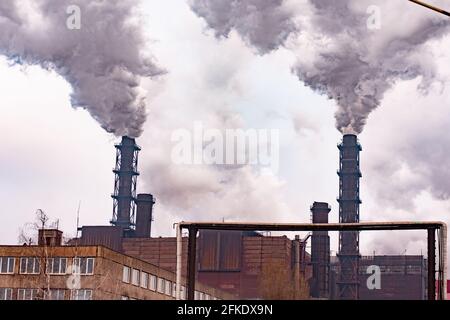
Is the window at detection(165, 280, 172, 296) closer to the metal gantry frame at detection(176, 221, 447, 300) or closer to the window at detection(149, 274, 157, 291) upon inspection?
the window at detection(149, 274, 157, 291)

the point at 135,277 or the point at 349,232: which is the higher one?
the point at 349,232

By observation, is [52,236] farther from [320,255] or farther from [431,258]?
[320,255]

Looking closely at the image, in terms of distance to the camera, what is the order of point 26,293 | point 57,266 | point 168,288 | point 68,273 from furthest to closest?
point 168,288 < point 26,293 < point 57,266 < point 68,273

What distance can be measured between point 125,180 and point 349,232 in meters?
30.9

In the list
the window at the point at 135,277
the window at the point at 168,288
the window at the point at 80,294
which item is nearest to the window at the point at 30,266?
the window at the point at 80,294

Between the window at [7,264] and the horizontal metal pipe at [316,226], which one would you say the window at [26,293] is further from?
the horizontal metal pipe at [316,226]

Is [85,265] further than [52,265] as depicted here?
No

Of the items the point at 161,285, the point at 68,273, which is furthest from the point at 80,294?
the point at 161,285

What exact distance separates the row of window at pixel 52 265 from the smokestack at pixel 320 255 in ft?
148

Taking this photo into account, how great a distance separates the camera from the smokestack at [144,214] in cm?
9612

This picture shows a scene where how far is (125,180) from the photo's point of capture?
97.7 m

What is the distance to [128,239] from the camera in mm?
95812
